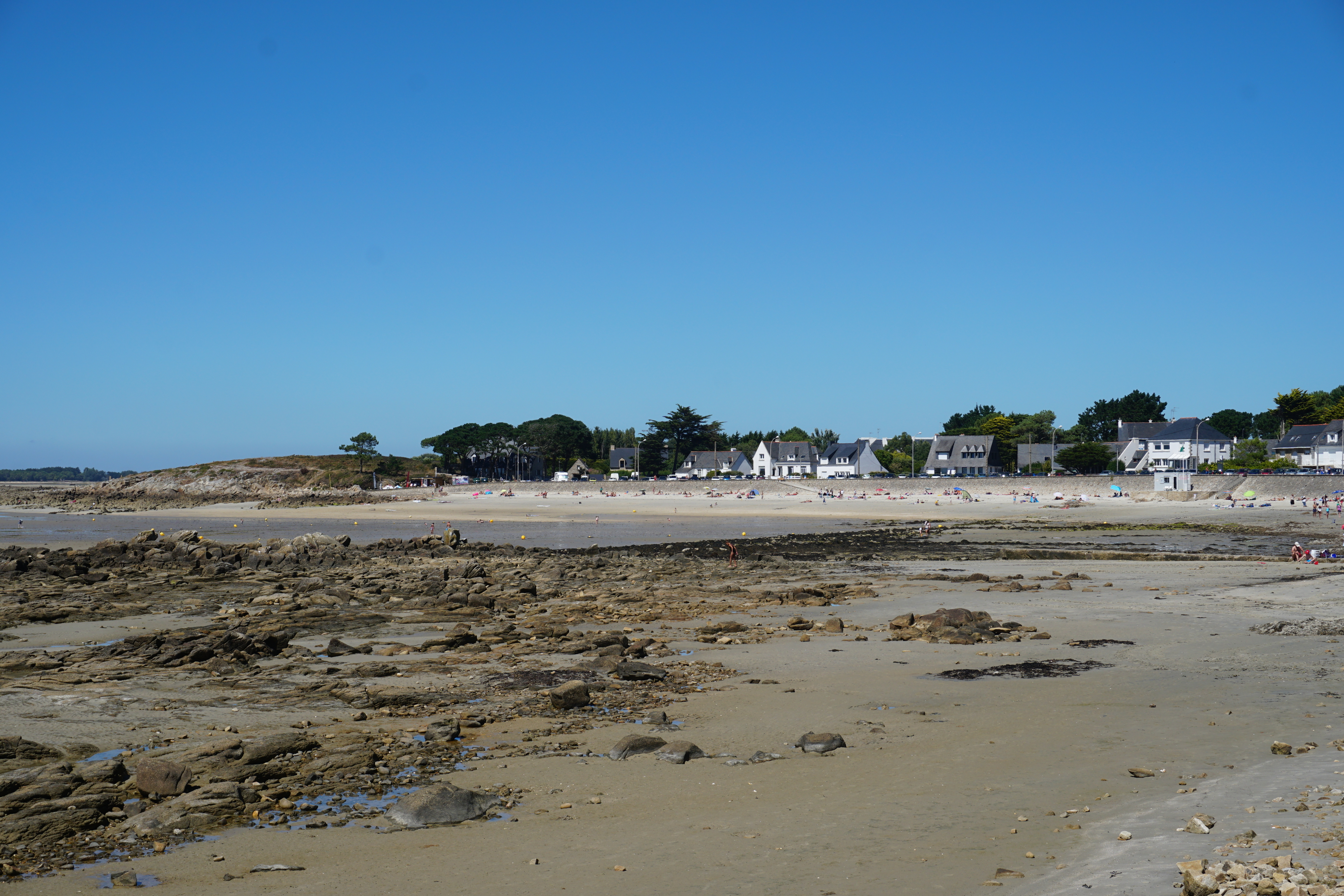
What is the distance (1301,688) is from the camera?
36.2ft

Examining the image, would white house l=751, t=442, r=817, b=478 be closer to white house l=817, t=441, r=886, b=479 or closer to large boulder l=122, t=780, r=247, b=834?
white house l=817, t=441, r=886, b=479

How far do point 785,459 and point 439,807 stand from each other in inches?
5490

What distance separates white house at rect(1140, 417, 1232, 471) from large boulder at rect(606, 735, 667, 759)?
106 m

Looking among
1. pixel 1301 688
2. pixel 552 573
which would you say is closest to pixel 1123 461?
pixel 552 573

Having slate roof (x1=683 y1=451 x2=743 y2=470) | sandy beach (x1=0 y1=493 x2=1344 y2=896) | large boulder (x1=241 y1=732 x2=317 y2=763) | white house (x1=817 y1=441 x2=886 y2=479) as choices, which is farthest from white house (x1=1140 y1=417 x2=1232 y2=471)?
large boulder (x1=241 y1=732 x2=317 y2=763)

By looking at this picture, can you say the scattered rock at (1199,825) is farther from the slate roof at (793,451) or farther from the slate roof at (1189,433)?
the slate roof at (793,451)

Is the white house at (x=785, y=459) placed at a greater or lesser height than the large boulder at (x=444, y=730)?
greater

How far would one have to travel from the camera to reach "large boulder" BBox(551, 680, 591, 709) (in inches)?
434

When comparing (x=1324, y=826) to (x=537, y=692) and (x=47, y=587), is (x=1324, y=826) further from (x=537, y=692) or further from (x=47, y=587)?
(x=47, y=587)

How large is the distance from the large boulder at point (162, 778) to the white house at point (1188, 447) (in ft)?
359

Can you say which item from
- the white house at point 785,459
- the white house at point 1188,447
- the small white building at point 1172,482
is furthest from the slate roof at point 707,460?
the small white building at point 1172,482

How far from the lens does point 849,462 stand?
5453 inches

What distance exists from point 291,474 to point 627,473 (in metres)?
52.8

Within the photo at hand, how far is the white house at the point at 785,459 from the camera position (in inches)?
5664
